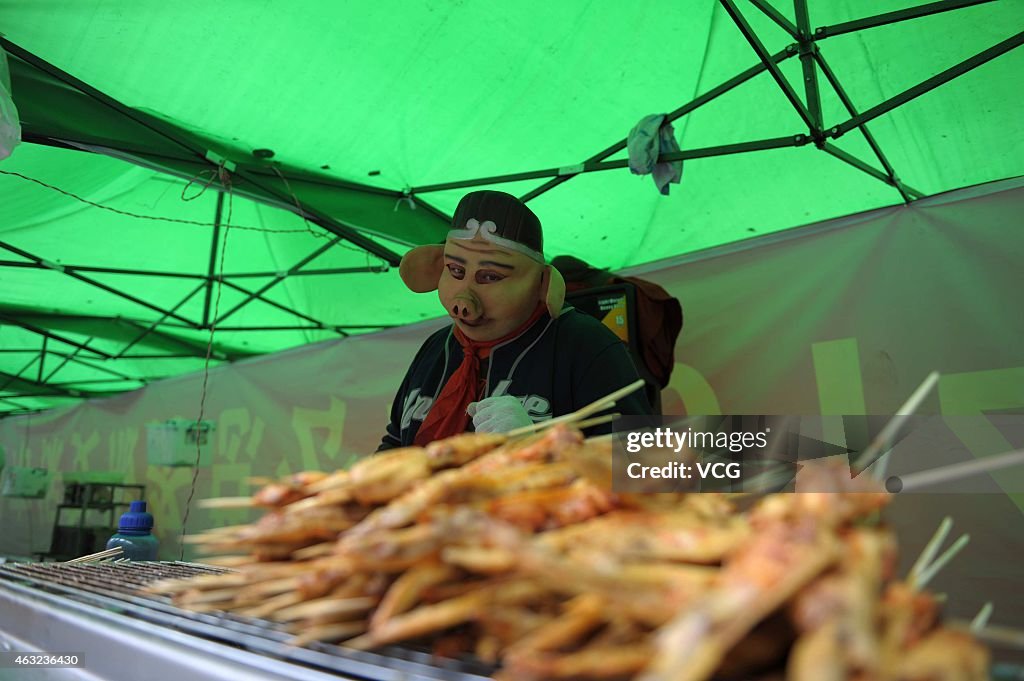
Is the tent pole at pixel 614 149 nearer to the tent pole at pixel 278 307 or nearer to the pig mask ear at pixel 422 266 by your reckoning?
the pig mask ear at pixel 422 266

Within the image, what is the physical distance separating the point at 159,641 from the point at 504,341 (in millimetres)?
1484

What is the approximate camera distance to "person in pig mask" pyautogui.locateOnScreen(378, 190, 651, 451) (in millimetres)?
1943

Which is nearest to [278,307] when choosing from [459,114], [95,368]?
[459,114]

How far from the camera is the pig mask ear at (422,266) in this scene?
94.1 inches

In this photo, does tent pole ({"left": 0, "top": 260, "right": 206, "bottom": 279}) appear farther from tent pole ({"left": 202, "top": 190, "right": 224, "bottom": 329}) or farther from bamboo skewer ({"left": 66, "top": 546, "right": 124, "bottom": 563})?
bamboo skewer ({"left": 66, "top": 546, "right": 124, "bottom": 563})

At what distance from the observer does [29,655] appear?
952 millimetres

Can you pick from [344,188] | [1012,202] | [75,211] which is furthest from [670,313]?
[75,211]

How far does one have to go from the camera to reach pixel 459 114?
9.92 feet

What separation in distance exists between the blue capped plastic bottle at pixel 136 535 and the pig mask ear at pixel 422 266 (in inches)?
46.0

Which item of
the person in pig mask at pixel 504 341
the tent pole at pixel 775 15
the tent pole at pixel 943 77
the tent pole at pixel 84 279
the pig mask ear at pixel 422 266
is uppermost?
the tent pole at pixel 775 15

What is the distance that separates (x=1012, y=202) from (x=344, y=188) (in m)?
3.29

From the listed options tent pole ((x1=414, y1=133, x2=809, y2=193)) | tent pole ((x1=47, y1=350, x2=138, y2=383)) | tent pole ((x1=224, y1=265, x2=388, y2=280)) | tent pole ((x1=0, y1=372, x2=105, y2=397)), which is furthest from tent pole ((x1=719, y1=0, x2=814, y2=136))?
tent pole ((x1=0, y1=372, x2=105, y2=397))

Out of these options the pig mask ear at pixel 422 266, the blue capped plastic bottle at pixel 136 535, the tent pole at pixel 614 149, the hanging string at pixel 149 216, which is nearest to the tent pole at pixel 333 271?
the hanging string at pixel 149 216

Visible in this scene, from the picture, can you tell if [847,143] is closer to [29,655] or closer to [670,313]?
[670,313]
